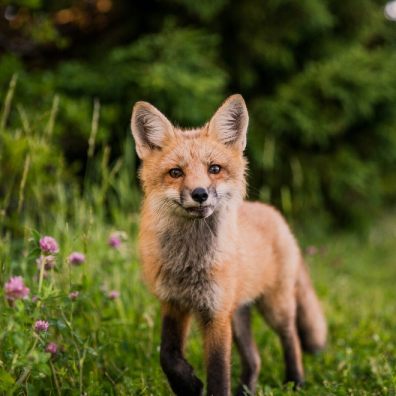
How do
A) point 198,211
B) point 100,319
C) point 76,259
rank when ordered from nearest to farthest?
point 198,211 → point 76,259 → point 100,319

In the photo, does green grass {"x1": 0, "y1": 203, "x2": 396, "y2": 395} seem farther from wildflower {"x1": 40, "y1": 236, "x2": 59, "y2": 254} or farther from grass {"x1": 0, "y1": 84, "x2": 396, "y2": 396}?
wildflower {"x1": 40, "y1": 236, "x2": 59, "y2": 254}

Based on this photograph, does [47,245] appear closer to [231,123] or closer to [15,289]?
[15,289]

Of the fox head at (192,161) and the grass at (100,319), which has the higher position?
the fox head at (192,161)

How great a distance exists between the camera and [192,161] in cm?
308

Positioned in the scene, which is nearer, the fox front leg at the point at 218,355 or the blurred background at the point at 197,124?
the fox front leg at the point at 218,355

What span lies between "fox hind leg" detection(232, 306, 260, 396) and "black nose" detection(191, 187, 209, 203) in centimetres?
146

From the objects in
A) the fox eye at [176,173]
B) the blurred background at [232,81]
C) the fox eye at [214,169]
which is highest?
the blurred background at [232,81]

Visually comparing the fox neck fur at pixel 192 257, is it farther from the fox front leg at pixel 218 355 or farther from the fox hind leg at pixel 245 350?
the fox hind leg at pixel 245 350

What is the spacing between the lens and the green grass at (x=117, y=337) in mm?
2771

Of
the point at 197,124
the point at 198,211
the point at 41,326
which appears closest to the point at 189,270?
the point at 198,211

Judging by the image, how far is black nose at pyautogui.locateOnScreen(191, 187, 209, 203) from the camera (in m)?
2.85

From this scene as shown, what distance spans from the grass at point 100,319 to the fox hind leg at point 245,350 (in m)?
0.16

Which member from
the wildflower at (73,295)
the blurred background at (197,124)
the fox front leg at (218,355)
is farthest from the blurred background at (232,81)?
the fox front leg at (218,355)

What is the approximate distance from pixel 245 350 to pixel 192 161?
1.60 meters
